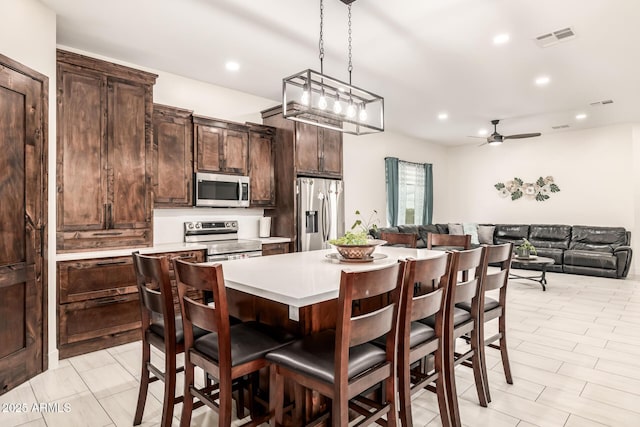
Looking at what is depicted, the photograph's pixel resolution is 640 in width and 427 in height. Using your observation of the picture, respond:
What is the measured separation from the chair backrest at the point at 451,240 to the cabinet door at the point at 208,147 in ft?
8.96

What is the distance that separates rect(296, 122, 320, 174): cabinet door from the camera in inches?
194

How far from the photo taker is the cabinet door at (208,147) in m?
4.27

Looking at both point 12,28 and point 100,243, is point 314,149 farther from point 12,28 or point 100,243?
point 12,28

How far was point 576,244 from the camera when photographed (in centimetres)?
717

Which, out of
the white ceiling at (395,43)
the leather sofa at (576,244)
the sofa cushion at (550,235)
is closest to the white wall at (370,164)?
the leather sofa at (576,244)

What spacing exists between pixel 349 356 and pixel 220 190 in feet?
11.2

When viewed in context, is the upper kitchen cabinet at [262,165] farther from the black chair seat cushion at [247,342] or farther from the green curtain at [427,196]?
the green curtain at [427,196]

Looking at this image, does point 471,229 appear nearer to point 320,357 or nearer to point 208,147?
point 208,147

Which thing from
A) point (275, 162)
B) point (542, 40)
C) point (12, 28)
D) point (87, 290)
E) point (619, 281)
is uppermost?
point (542, 40)

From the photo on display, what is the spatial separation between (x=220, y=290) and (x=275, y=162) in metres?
3.80

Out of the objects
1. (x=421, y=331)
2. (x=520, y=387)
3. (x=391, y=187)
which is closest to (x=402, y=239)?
(x=520, y=387)

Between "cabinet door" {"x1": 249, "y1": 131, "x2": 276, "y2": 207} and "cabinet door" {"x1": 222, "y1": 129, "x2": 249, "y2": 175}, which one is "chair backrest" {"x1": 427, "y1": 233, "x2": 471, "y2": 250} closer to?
"cabinet door" {"x1": 249, "y1": 131, "x2": 276, "y2": 207}

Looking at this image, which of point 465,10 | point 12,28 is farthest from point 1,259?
point 465,10

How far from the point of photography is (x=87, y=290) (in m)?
3.16
